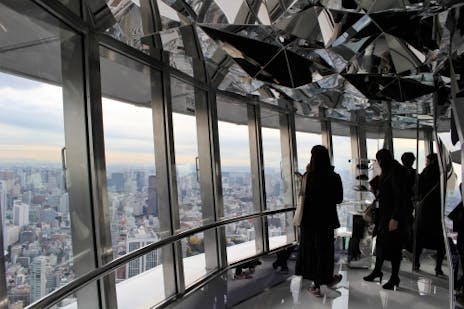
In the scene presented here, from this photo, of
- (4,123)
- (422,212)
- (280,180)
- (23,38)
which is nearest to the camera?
(4,123)

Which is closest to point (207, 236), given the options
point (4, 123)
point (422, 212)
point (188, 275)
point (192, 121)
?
point (188, 275)

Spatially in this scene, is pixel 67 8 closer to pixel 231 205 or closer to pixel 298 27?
pixel 298 27

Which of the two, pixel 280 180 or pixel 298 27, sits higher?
pixel 298 27

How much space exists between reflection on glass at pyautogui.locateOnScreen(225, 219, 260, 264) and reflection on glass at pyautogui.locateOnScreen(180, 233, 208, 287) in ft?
1.57

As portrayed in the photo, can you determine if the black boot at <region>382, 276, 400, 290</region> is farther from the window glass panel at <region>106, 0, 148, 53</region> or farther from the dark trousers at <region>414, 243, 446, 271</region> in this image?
the window glass panel at <region>106, 0, 148, 53</region>

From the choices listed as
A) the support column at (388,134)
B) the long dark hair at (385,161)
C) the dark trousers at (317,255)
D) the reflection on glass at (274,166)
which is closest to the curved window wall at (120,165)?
the reflection on glass at (274,166)

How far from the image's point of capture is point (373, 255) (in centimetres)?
571

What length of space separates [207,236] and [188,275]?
59 centimetres

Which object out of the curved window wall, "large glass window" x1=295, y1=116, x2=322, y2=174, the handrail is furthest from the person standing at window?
the handrail

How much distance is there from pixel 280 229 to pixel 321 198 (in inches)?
86.1

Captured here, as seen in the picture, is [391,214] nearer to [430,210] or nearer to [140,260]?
[430,210]

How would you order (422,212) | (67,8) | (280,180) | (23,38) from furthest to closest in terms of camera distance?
(280,180), (422,212), (67,8), (23,38)

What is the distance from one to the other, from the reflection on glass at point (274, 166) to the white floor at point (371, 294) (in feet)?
5.22

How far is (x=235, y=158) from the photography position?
18.8 feet
